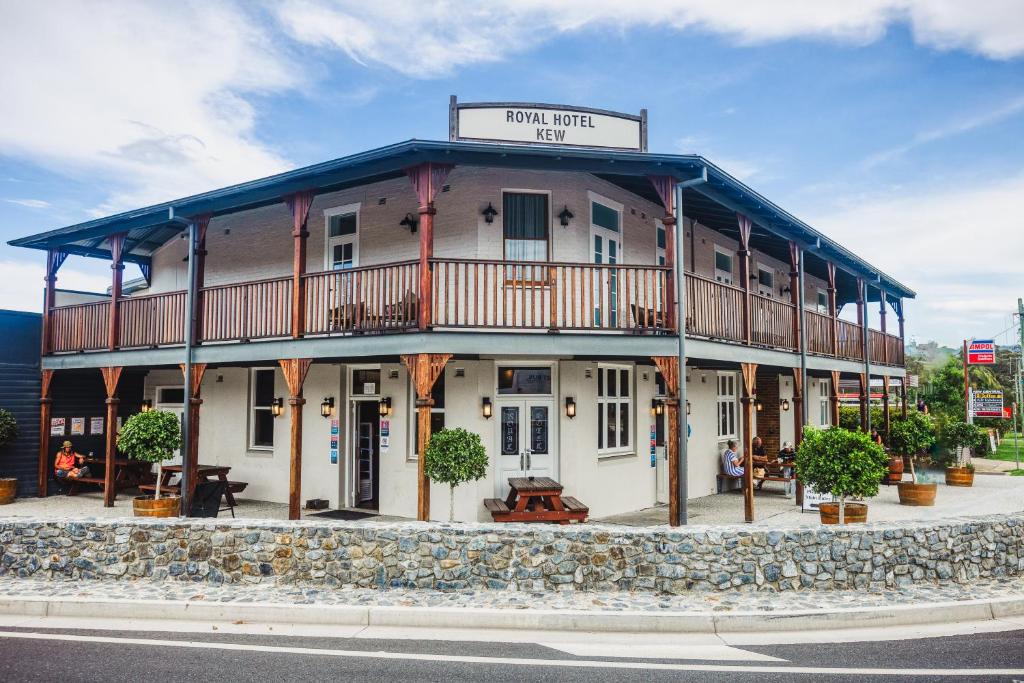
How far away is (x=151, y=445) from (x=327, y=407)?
3.08 meters

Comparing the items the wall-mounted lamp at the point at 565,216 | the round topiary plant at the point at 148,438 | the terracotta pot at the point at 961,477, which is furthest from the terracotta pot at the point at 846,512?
the round topiary plant at the point at 148,438

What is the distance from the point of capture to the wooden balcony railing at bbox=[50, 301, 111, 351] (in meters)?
14.0

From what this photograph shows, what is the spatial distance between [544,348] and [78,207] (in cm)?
10769

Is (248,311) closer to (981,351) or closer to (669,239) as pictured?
(669,239)

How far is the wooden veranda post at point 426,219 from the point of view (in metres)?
9.66

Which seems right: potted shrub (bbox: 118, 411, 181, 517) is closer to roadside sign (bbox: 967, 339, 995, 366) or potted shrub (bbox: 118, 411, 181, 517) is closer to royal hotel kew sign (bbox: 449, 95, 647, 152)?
royal hotel kew sign (bbox: 449, 95, 647, 152)

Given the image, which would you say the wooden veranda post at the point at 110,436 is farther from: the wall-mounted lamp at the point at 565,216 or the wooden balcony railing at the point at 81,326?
the wall-mounted lamp at the point at 565,216

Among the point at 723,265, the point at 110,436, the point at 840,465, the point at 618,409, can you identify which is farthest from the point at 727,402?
the point at 110,436

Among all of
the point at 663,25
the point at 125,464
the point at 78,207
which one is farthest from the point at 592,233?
the point at 78,207

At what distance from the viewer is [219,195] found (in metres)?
11.9

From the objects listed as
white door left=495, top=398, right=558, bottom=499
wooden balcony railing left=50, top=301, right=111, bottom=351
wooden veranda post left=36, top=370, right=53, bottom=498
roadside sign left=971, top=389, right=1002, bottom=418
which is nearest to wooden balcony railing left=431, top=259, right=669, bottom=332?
white door left=495, top=398, right=558, bottom=499

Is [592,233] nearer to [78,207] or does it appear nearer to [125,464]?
[125,464]

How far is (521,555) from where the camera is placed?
7.28 metres

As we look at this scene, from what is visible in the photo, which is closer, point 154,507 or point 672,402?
point 672,402
